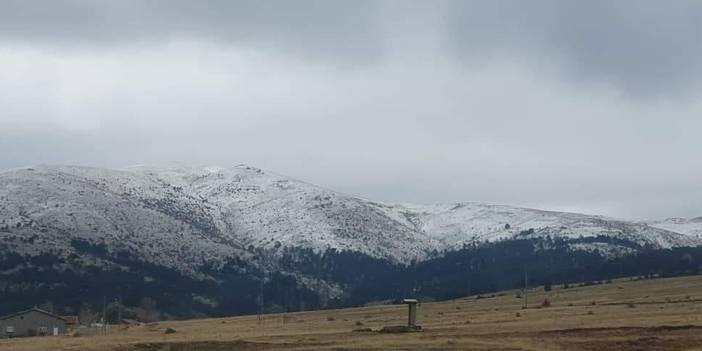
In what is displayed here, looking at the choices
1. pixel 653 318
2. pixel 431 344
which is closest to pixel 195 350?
pixel 431 344

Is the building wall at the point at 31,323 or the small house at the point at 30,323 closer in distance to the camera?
the building wall at the point at 31,323

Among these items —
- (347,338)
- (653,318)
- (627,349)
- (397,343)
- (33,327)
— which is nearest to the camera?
(627,349)

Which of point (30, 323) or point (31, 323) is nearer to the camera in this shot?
point (31, 323)

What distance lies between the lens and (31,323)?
16325 centimetres

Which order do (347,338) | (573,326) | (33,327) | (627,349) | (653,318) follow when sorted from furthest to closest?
(33,327)
(653,318)
(573,326)
(347,338)
(627,349)

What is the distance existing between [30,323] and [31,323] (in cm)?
35

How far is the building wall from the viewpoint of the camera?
159 metres

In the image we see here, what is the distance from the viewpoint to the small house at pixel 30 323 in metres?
159

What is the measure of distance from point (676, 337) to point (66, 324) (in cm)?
12276

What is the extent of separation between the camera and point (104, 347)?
224 ft

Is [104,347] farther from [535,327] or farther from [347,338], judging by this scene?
[535,327]

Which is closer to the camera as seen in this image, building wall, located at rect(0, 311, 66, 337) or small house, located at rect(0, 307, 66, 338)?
building wall, located at rect(0, 311, 66, 337)

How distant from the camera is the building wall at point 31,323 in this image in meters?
159

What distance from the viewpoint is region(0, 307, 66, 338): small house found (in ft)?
522
